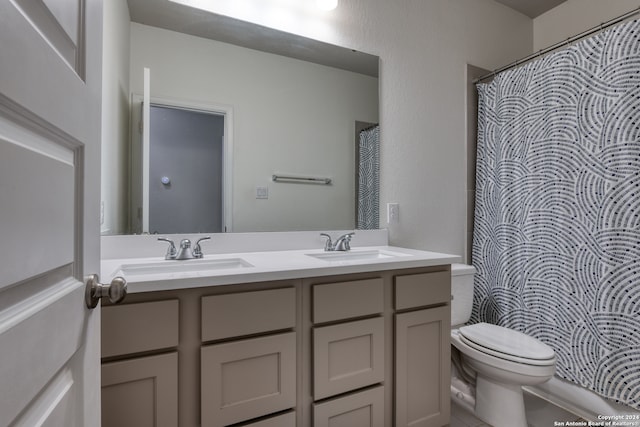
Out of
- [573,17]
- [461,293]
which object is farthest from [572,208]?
[573,17]

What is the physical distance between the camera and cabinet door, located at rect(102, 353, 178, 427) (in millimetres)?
888

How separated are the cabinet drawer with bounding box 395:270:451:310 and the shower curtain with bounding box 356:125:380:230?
0.58 m

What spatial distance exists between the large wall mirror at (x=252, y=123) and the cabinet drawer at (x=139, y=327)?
1.67 ft

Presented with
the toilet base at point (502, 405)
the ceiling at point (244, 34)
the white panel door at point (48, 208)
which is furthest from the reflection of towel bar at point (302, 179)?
the toilet base at point (502, 405)

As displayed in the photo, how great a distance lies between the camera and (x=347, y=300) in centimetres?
121

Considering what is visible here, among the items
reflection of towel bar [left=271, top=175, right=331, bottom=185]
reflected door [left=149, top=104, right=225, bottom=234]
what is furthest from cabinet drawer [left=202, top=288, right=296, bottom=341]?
reflection of towel bar [left=271, top=175, right=331, bottom=185]

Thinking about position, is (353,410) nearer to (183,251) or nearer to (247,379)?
(247,379)

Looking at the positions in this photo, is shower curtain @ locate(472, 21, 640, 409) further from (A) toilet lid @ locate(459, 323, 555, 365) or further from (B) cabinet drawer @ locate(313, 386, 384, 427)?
(B) cabinet drawer @ locate(313, 386, 384, 427)

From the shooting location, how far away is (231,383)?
1.02 meters

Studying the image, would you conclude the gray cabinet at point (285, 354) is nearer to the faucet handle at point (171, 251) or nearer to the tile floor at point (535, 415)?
the tile floor at point (535, 415)

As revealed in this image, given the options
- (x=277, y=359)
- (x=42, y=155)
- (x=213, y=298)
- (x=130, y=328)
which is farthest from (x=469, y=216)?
(x=42, y=155)

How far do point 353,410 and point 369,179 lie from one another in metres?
1.17

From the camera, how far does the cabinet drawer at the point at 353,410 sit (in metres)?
1.16

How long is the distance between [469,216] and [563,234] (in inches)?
24.3
